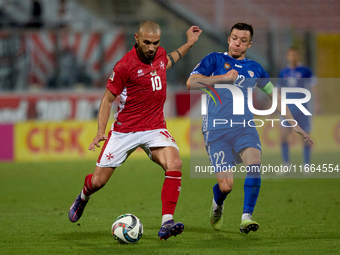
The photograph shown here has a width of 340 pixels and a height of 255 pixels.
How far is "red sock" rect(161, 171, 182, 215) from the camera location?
534 cm

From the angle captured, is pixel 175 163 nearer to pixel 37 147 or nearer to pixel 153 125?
pixel 153 125

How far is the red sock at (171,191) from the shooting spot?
534cm

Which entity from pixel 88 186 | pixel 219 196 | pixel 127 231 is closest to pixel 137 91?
pixel 88 186

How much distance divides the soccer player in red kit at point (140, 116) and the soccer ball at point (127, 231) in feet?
1.11

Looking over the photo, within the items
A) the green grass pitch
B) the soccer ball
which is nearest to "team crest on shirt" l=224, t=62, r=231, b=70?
the green grass pitch

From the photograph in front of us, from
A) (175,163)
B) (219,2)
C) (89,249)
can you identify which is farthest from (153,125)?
(219,2)

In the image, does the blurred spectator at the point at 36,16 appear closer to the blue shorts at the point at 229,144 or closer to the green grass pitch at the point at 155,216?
the green grass pitch at the point at 155,216

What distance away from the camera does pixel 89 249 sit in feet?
16.6

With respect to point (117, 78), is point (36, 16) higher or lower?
higher

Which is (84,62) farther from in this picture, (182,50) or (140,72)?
(140,72)

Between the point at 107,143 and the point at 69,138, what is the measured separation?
352 inches

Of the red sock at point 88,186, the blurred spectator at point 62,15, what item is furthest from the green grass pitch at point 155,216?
the blurred spectator at point 62,15

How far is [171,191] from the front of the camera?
5.39 m

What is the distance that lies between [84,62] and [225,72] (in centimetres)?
1113
